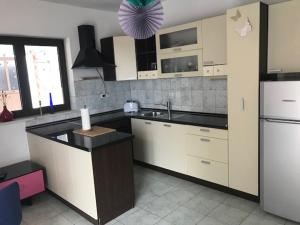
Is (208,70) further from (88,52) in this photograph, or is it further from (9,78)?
(9,78)

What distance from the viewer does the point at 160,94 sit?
13.2 feet

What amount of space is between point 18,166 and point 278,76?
3.14 metres

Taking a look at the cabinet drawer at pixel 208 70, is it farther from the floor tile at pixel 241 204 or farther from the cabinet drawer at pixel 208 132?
the floor tile at pixel 241 204

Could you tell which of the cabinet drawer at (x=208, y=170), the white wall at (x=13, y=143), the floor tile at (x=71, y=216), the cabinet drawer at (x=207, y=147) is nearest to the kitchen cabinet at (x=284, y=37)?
the cabinet drawer at (x=207, y=147)

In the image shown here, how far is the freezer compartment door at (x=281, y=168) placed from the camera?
7.08 feet

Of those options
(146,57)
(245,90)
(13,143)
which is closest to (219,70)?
(245,90)

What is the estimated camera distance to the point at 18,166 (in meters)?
2.99

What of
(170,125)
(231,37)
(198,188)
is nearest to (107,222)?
(198,188)

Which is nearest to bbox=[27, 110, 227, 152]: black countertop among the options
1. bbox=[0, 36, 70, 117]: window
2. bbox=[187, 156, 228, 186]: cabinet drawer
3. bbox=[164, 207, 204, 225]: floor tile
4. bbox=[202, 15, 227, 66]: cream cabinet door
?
bbox=[0, 36, 70, 117]: window

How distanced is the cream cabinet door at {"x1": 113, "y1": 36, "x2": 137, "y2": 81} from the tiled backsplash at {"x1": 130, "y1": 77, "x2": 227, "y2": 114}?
0.46 metres

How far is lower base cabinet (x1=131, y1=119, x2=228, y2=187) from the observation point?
2844mm

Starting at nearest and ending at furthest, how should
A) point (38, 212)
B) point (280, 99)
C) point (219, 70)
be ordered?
point (280, 99), point (38, 212), point (219, 70)

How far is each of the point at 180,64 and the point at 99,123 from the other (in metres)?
1.38

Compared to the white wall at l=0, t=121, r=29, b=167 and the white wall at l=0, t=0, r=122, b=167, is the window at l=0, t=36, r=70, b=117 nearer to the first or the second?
the white wall at l=0, t=0, r=122, b=167
